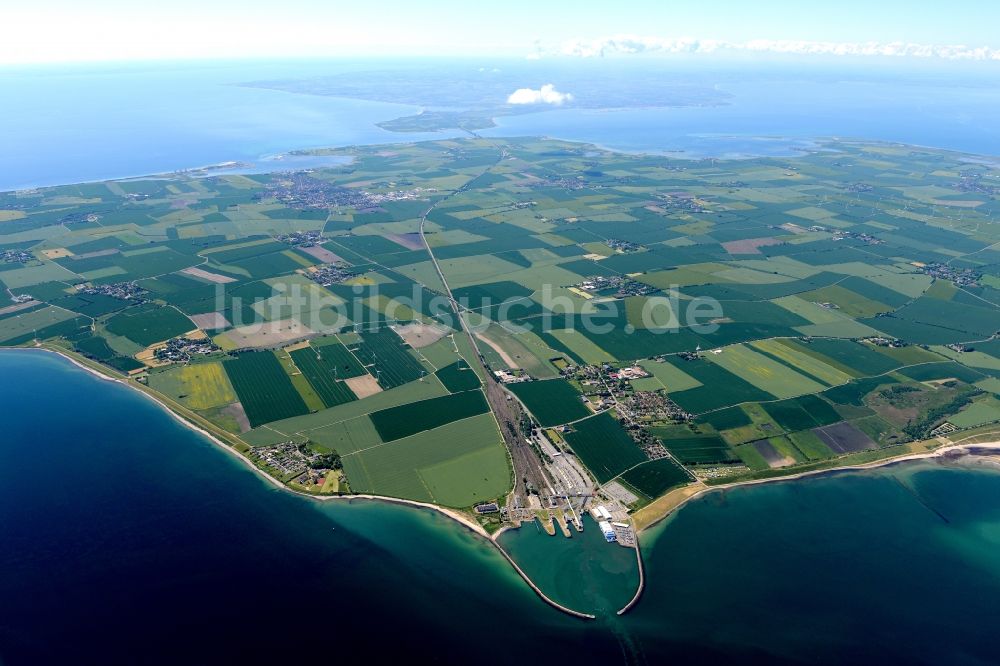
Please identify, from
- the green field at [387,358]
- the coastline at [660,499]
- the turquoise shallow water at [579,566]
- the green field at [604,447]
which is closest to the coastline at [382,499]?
the coastline at [660,499]

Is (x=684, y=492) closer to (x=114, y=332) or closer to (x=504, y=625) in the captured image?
(x=504, y=625)

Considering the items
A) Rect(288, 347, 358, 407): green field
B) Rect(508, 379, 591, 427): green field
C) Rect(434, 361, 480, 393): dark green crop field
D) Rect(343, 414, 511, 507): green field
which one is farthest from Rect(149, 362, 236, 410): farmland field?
Rect(508, 379, 591, 427): green field

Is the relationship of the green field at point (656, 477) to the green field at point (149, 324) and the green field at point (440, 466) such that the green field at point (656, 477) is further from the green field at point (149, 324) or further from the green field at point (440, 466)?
the green field at point (149, 324)

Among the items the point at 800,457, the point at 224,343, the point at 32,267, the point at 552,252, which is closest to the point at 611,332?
the point at 800,457

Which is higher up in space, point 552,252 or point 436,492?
point 552,252

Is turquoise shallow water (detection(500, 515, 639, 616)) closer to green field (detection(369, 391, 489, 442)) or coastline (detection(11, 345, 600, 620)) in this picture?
coastline (detection(11, 345, 600, 620))

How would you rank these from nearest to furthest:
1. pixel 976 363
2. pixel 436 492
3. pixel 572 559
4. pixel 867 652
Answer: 1. pixel 867 652
2. pixel 572 559
3. pixel 436 492
4. pixel 976 363

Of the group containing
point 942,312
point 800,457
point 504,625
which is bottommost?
point 504,625
